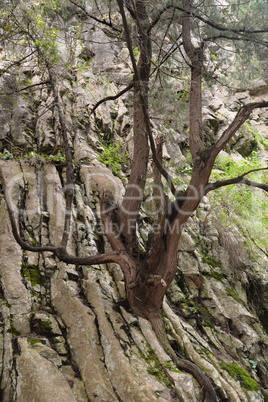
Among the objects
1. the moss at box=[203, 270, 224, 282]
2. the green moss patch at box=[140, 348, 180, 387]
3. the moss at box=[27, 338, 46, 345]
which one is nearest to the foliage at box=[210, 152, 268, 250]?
the moss at box=[203, 270, 224, 282]

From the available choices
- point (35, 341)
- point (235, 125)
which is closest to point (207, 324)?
point (35, 341)

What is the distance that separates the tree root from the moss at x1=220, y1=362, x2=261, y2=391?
92 centimetres

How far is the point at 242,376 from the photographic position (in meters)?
4.70

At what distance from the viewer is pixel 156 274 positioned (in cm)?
429

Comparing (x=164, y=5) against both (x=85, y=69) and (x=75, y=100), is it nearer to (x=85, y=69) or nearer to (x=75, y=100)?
(x=75, y=100)

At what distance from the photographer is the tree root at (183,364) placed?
386 cm

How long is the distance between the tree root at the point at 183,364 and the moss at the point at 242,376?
92 cm

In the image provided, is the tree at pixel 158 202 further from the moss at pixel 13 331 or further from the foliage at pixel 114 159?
the foliage at pixel 114 159

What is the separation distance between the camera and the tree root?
12.7 feet

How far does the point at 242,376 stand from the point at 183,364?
1392 mm

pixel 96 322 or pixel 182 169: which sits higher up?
pixel 182 169

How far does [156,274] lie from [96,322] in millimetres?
1148

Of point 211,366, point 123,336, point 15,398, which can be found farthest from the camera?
point 211,366

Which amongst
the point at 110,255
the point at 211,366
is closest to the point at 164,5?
the point at 110,255
